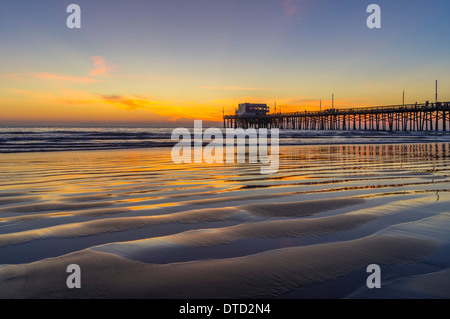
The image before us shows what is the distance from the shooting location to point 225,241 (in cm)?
307

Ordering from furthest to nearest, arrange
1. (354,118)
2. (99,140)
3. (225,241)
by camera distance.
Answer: (354,118), (99,140), (225,241)

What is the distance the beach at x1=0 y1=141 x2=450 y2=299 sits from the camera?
217 cm

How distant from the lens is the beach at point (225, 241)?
2172mm

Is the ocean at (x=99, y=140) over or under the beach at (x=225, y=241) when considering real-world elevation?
over

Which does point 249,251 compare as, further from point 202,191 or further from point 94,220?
point 202,191

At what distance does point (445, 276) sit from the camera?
2.28 meters

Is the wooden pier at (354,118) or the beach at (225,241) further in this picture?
the wooden pier at (354,118)

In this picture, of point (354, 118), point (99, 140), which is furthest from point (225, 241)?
point (354, 118)

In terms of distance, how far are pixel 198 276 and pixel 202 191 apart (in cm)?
349

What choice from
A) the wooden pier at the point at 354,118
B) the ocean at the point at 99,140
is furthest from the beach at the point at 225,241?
the wooden pier at the point at 354,118

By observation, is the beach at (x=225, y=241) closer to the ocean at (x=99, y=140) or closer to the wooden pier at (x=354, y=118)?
the ocean at (x=99, y=140)

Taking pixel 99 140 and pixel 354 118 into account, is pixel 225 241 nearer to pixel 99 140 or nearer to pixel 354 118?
→ pixel 99 140

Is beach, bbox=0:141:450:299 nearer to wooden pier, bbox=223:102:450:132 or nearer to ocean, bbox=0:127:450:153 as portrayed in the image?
ocean, bbox=0:127:450:153
